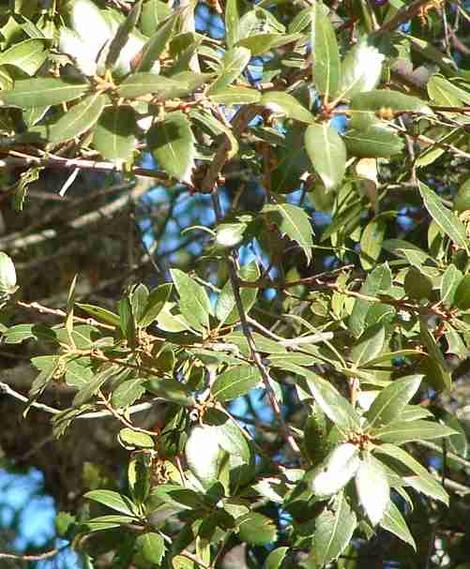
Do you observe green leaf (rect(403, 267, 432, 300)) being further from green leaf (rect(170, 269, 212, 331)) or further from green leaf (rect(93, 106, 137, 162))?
green leaf (rect(93, 106, 137, 162))

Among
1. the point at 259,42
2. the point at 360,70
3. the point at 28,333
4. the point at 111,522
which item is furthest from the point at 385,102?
the point at 111,522

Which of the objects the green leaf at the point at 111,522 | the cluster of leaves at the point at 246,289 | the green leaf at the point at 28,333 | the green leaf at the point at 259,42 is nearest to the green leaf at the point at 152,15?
the cluster of leaves at the point at 246,289

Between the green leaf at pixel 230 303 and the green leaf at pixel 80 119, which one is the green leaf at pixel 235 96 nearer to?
the green leaf at pixel 80 119

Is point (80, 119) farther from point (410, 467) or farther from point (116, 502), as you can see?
point (116, 502)

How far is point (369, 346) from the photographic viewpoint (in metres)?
1.22

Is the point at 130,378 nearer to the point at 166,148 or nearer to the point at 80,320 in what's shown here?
the point at 80,320

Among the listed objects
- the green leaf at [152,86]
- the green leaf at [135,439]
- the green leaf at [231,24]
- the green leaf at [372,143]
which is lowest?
the green leaf at [135,439]

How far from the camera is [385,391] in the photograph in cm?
110

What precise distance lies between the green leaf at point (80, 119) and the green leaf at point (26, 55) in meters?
0.32

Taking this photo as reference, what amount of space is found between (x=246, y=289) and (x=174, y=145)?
0.32 meters

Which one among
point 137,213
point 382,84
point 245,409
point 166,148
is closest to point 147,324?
point 166,148

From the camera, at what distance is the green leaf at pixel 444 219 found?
1.29m

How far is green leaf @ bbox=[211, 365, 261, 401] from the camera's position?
117 centimetres

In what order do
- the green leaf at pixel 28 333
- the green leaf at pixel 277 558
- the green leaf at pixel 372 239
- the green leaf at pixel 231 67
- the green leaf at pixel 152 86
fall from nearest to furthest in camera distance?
the green leaf at pixel 152 86 < the green leaf at pixel 231 67 < the green leaf at pixel 28 333 < the green leaf at pixel 277 558 < the green leaf at pixel 372 239
